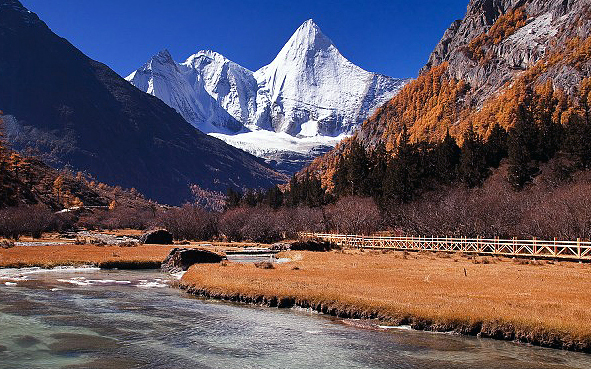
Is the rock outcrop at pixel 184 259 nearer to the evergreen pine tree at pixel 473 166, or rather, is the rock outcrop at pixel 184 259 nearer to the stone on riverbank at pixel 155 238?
the stone on riverbank at pixel 155 238

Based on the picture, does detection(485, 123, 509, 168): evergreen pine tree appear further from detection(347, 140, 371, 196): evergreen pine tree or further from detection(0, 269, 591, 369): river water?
detection(0, 269, 591, 369): river water

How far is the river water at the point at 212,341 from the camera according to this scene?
1964 centimetres

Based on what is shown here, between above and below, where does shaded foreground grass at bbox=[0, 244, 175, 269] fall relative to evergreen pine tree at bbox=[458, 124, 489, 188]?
below

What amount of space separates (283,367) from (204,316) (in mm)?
11103

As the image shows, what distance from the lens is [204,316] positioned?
95.6 feet

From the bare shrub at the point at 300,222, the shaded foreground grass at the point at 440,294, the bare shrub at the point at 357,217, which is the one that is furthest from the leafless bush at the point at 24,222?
the shaded foreground grass at the point at 440,294

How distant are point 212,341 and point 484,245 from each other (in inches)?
1974

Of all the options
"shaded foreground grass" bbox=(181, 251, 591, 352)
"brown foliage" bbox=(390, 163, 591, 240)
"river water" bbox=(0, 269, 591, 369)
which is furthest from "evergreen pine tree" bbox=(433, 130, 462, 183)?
"river water" bbox=(0, 269, 591, 369)

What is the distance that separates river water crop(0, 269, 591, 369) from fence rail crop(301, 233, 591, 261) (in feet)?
108

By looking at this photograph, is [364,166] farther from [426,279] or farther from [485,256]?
[426,279]

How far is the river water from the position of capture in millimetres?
19641

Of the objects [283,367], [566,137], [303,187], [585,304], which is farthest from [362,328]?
[303,187]

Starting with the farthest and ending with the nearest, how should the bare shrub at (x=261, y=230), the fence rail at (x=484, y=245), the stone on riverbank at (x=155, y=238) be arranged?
the bare shrub at (x=261, y=230), the stone on riverbank at (x=155, y=238), the fence rail at (x=484, y=245)

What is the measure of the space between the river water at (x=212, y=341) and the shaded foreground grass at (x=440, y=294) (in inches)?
43.0
